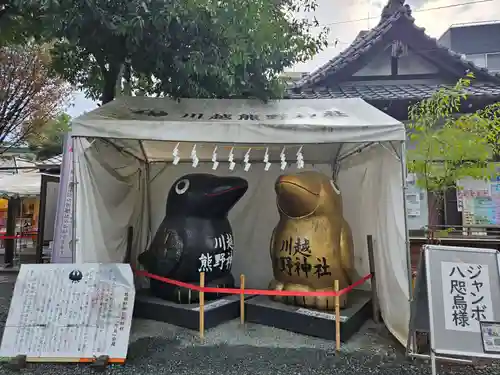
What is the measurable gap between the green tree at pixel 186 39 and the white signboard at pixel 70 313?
2.53 metres

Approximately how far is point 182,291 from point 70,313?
137cm

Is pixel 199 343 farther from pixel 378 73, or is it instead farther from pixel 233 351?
pixel 378 73

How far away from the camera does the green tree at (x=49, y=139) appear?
13.8 metres

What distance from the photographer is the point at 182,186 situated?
16.6ft

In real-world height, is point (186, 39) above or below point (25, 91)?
below

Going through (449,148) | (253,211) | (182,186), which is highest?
(449,148)

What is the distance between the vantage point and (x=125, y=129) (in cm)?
402

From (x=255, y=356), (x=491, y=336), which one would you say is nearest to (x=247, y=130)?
(x=255, y=356)

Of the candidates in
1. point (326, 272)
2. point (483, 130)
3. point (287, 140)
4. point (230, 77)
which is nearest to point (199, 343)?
point (326, 272)

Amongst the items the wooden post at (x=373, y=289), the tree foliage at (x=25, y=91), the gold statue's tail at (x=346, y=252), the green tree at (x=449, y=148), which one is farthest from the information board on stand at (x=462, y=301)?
the tree foliage at (x=25, y=91)

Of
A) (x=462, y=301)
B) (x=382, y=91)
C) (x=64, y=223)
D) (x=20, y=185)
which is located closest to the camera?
(x=462, y=301)

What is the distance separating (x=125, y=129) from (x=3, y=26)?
3.00m

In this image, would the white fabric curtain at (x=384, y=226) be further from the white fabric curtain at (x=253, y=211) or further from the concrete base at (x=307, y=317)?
the concrete base at (x=307, y=317)

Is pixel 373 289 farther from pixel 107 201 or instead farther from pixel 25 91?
pixel 25 91
